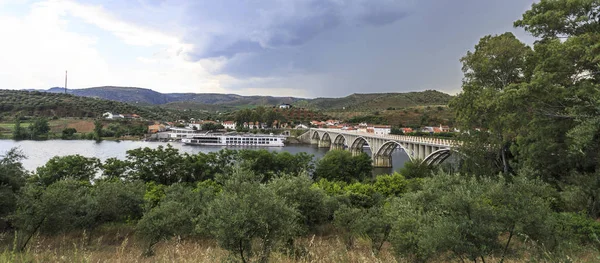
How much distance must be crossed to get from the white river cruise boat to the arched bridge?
1390 cm

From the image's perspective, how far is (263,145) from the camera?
77312mm

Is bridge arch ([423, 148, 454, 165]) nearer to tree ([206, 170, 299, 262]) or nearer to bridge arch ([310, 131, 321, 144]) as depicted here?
tree ([206, 170, 299, 262])

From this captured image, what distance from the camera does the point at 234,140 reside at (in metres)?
77.8

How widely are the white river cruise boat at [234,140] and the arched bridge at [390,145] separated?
13900mm

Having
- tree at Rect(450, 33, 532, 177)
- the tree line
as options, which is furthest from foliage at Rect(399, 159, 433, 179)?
the tree line

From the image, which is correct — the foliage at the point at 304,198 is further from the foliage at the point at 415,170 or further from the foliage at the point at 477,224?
the foliage at the point at 415,170

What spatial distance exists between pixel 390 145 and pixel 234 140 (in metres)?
44.9

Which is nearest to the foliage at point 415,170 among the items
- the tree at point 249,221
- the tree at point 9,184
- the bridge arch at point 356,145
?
the tree at point 249,221

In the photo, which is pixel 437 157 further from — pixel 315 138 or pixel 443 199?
pixel 315 138

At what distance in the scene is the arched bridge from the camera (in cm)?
3356

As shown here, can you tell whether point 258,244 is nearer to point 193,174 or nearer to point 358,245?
point 358,245

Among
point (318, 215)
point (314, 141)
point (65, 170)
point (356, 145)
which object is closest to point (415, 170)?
point (318, 215)

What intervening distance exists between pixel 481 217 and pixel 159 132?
302ft

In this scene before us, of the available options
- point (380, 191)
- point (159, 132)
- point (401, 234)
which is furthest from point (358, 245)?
point (159, 132)
